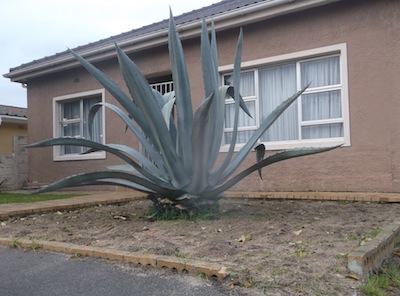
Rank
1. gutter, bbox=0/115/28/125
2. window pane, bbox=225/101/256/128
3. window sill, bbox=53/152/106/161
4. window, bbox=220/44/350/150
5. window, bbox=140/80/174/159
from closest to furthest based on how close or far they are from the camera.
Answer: window, bbox=220/44/350/150 < window pane, bbox=225/101/256/128 < window, bbox=140/80/174/159 < window sill, bbox=53/152/106/161 < gutter, bbox=0/115/28/125

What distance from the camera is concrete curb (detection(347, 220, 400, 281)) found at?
104 inches

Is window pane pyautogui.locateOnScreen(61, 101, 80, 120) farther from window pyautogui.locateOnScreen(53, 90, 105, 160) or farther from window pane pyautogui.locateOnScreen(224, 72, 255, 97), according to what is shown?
window pane pyautogui.locateOnScreen(224, 72, 255, 97)

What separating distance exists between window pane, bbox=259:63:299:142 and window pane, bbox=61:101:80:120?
5.73 metres

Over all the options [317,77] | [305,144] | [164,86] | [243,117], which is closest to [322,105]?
[317,77]

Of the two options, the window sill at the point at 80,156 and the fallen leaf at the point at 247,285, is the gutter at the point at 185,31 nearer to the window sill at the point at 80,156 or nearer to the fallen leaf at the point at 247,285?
the window sill at the point at 80,156

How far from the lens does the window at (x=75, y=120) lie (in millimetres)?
10500

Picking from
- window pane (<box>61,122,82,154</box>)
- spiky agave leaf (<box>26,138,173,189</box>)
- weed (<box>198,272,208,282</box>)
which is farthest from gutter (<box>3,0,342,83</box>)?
weed (<box>198,272,208,282</box>)

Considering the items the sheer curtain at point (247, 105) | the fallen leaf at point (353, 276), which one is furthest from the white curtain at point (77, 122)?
the fallen leaf at point (353, 276)

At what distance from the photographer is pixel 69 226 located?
15.6ft

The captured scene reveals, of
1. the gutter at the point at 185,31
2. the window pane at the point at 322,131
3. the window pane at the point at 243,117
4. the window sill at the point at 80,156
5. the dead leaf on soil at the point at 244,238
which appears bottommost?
the dead leaf on soil at the point at 244,238

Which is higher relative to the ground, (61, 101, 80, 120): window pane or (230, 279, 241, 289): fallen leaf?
(61, 101, 80, 120): window pane

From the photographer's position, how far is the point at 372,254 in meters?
2.88

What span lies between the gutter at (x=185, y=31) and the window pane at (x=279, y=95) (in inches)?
41.9

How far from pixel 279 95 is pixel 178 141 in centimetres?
377
